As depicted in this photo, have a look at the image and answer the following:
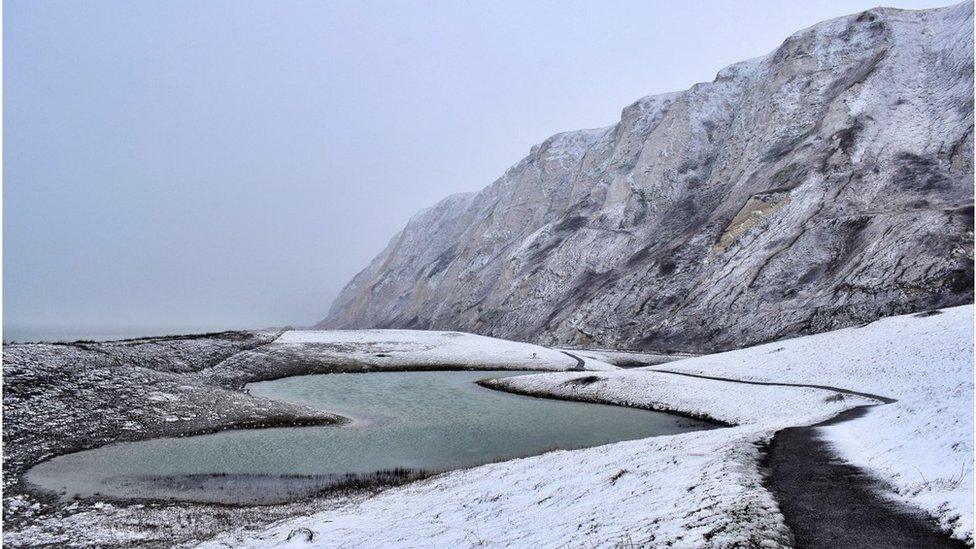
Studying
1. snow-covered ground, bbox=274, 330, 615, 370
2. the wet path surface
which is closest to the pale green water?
the wet path surface

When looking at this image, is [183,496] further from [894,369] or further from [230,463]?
[894,369]

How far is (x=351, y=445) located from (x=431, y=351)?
128 ft

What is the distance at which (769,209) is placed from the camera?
70.9 metres

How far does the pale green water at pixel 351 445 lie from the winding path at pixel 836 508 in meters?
12.3

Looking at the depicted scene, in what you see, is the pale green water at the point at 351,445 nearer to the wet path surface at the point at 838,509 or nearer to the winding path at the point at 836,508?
the winding path at the point at 836,508

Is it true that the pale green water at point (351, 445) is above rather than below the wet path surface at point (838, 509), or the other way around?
below

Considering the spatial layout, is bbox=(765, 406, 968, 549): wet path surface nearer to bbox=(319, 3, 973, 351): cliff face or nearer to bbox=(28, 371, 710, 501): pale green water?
bbox=(28, 371, 710, 501): pale green water

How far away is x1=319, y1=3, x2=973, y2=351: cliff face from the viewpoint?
Result: 2141 inches

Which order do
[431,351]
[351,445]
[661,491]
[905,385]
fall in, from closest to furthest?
[661,491] < [351,445] < [905,385] < [431,351]

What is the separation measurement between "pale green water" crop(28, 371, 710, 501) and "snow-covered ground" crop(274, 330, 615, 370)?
17.3 meters

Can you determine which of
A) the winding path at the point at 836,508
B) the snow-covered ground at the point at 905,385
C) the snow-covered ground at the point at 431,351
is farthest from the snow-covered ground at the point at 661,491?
the snow-covered ground at the point at 431,351

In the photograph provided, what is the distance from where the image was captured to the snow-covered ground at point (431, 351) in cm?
5784

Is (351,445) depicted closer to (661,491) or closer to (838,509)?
(661,491)

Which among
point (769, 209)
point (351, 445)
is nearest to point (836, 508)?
point (351, 445)
